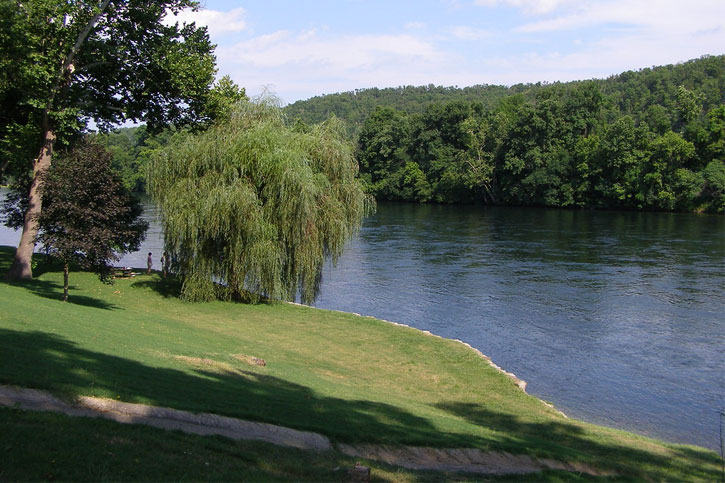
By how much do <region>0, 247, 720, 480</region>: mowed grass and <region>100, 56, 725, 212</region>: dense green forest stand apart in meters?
52.5

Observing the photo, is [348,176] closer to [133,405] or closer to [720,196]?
[133,405]

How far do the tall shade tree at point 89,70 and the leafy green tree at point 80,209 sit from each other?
4.09 ft

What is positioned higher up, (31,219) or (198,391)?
(31,219)

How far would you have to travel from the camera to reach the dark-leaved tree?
24.8 metres

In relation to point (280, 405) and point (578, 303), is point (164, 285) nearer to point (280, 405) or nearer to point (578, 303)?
point (280, 405)

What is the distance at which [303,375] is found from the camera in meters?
19.4

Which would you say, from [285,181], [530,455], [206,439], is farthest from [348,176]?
[206,439]

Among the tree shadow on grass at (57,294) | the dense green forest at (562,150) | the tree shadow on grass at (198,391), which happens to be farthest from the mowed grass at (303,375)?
the dense green forest at (562,150)

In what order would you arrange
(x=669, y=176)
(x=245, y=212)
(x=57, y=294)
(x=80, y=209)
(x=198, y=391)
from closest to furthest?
(x=198, y=391) → (x=80, y=209) → (x=57, y=294) → (x=245, y=212) → (x=669, y=176)

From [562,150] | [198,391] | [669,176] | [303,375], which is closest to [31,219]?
[303,375]

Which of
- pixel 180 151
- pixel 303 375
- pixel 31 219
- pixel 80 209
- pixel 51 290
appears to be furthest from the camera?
pixel 180 151

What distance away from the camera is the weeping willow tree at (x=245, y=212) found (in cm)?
3036

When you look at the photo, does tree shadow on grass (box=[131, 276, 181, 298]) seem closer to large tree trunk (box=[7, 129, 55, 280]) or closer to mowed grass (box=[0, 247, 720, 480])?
mowed grass (box=[0, 247, 720, 480])

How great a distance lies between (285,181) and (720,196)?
243 feet
